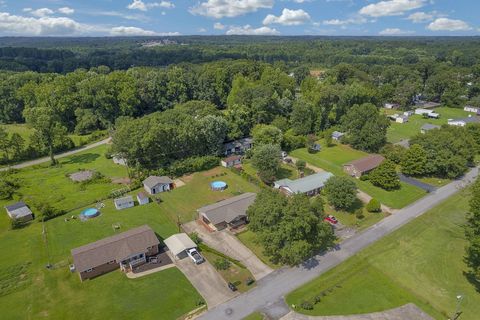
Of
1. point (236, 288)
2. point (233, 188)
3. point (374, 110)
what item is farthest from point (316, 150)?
point (236, 288)

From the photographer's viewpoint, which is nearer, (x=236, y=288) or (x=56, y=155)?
(x=236, y=288)

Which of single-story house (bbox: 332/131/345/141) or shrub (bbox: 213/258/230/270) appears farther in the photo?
single-story house (bbox: 332/131/345/141)

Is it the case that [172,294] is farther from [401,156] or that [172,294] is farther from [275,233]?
[401,156]

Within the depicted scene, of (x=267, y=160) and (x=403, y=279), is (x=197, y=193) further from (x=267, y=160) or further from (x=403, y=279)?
(x=403, y=279)

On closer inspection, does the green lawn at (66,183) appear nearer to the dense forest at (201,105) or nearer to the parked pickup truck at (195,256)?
the dense forest at (201,105)

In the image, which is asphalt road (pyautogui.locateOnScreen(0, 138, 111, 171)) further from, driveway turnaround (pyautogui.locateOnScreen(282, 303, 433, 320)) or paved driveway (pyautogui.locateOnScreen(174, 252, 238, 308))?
driveway turnaround (pyautogui.locateOnScreen(282, 303, 433, 320))

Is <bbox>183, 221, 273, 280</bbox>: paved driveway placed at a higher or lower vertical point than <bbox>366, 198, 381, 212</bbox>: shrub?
lower

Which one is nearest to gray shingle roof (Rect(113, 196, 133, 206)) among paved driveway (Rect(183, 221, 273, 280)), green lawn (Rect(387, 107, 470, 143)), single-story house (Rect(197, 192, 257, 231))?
paved driveway (Rect(183, 221, 273, 280))

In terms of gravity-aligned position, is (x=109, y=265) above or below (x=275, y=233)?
below
